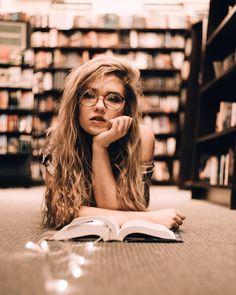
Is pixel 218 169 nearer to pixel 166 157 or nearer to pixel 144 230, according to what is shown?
pixel 144 230

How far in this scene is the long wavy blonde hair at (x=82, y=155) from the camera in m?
1.44

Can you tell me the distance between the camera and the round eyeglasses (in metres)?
1.45

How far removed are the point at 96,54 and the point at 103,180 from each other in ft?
15.2

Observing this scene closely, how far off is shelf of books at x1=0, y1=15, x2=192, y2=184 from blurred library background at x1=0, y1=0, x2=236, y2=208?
0.01m

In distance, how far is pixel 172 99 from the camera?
19.1ft

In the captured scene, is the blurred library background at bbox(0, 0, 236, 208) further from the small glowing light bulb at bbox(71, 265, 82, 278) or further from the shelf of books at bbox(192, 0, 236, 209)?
the small glowing light bulb at bbox(71, 265, 82, 278)

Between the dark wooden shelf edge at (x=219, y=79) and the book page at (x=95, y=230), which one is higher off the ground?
the dark wooden shelf edge at (x=219, y=79)

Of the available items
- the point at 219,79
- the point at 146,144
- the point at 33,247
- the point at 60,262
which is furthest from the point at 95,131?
the point at 219,79

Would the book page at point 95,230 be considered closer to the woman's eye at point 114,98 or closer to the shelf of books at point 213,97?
the woman's eye at point 114,98

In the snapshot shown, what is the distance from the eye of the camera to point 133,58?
5.83 m

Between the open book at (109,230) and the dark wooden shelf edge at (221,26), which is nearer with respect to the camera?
the open book at (109,230)

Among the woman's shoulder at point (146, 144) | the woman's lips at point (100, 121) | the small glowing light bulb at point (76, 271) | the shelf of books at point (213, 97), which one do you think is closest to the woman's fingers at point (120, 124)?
the woman's lips at point (100, 121)

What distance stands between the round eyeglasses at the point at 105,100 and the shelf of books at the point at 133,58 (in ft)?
14.1

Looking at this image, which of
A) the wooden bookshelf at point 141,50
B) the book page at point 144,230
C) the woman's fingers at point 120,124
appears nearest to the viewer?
the book page at point 144,230
